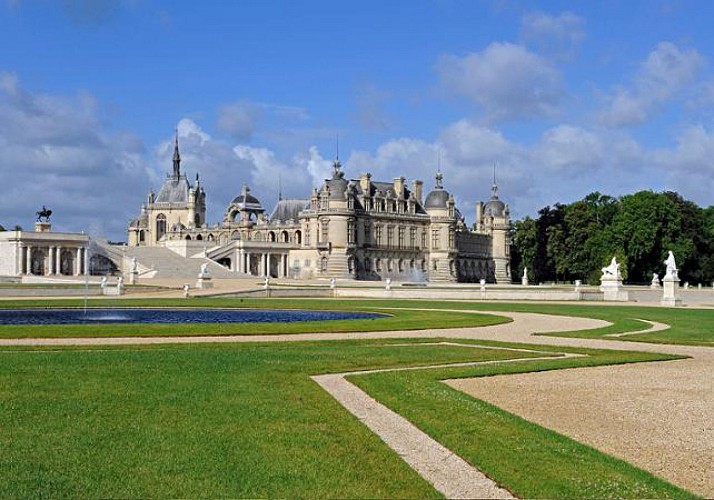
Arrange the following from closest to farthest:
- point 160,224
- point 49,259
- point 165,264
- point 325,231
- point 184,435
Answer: point 184,435 → point 165,264 → point 49,259 → point 325,231 → point 160,224

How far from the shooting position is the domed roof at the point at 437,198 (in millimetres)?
104500

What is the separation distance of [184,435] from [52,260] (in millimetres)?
82296

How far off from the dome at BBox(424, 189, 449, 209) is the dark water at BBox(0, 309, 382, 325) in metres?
66.3

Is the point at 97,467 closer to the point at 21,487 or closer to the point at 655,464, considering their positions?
the point at 21,487

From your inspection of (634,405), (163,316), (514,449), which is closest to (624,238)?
(163,316)

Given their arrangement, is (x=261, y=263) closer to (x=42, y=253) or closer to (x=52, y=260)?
(x=52, y=260)

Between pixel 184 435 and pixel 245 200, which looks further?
pixel 245 200

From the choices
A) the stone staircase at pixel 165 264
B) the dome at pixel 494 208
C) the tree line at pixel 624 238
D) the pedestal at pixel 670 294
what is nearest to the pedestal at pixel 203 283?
the stone staircase at pixel 165 264

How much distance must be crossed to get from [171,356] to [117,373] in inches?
118

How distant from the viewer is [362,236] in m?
95.6

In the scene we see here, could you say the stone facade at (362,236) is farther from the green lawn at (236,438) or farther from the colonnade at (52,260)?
the green lawn at (236,438)

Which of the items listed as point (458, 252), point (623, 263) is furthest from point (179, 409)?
point (458, 252)

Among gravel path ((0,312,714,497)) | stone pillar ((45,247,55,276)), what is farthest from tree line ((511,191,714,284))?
gravel path ((0,312,714,497))

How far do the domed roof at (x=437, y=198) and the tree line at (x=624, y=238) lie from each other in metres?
11.8
